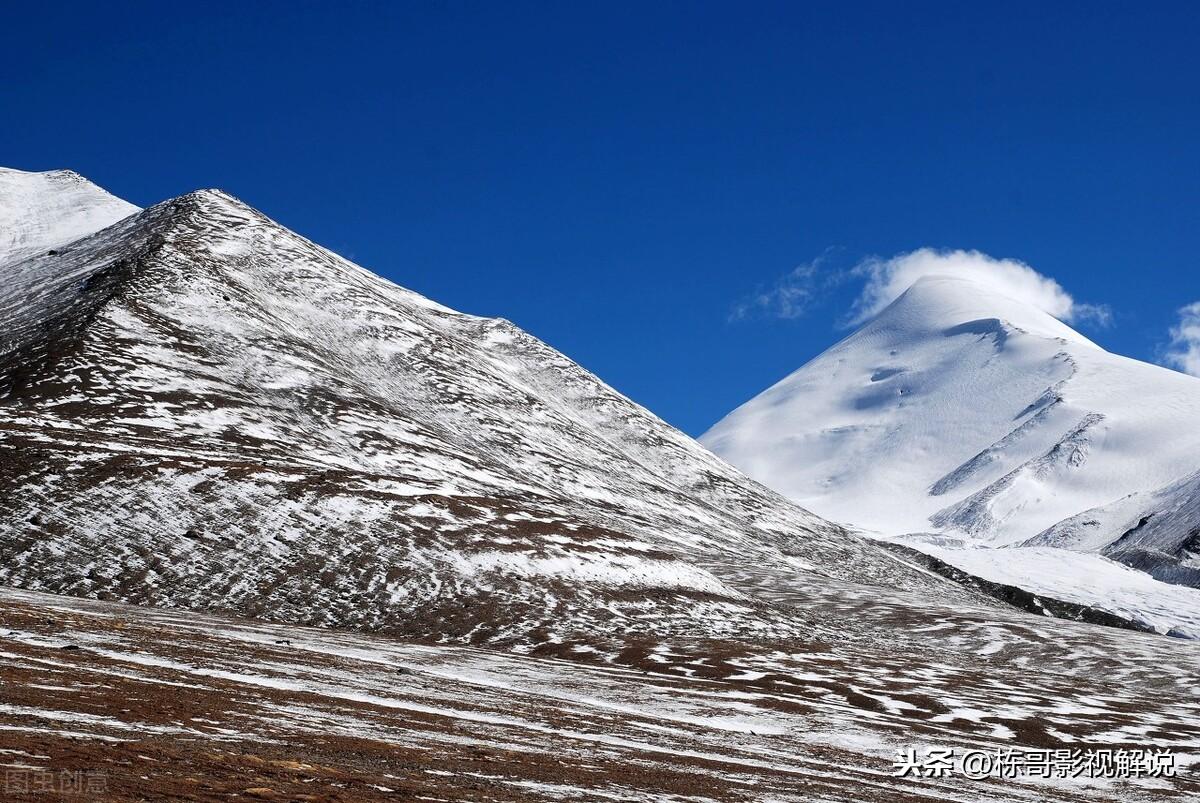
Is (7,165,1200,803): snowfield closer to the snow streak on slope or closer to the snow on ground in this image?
the snow streak on slope

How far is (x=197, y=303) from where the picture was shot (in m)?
124

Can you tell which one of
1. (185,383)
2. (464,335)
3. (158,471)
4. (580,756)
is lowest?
(580,756)

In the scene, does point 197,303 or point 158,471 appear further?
point 197,303

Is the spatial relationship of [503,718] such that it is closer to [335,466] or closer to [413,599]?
[413,599]

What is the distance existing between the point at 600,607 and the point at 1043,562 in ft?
414

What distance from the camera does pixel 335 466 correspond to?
88750mm

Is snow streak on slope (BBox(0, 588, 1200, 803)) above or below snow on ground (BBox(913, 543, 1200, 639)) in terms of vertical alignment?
below

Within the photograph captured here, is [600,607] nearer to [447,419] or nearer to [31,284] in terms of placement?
[447,419]

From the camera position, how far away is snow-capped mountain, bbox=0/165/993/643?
59656 millimetres

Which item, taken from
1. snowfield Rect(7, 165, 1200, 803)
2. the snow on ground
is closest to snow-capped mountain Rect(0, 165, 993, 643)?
snowfield Rect(7, 165, 1200, 803)

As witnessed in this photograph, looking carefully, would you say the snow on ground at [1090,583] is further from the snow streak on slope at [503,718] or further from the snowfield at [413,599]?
the snow streak on slope at [503,718]

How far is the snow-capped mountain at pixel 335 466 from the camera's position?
59656 millimetres

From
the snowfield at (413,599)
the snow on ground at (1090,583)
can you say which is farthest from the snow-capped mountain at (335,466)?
the snow on ground at (1090,583)

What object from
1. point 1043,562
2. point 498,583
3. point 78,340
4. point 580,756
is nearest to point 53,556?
point 498,583
